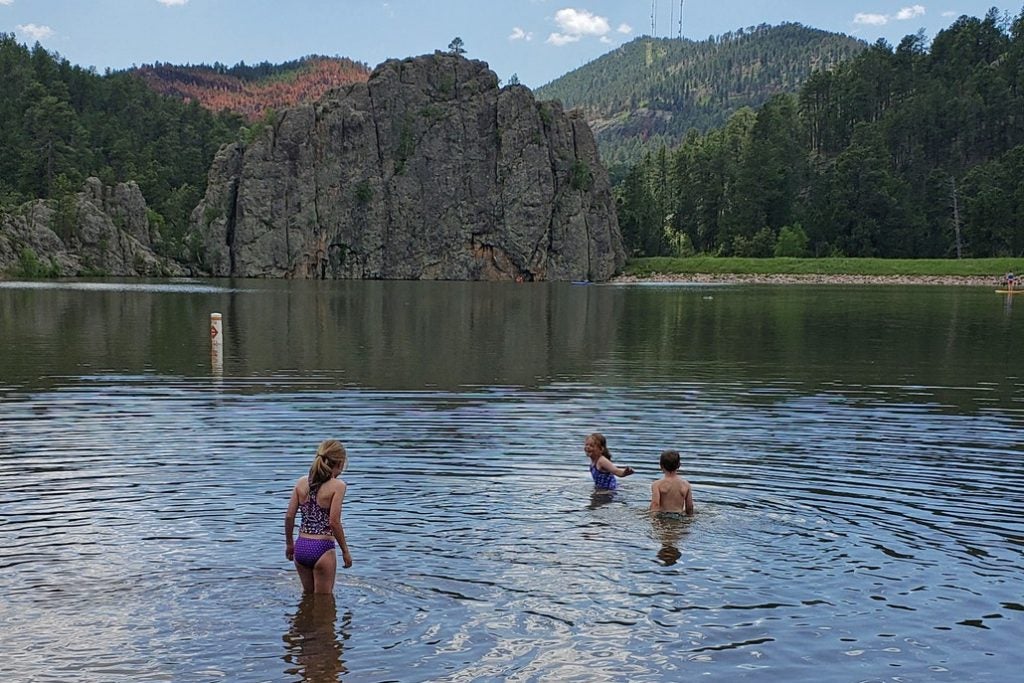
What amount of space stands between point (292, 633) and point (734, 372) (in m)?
32.3

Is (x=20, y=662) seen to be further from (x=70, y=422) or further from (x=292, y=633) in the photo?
(x=70, y=422)

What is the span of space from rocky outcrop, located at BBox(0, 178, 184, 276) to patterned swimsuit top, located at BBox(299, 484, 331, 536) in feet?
504

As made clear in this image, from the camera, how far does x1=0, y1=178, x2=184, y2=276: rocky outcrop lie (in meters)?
156

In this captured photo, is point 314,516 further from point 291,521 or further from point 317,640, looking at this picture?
point 317,640

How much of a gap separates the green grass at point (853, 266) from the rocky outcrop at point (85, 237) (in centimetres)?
10566

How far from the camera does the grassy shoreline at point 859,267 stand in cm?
16700

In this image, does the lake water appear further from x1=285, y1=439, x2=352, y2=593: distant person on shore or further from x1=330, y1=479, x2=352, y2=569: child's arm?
x1=330, y1=479, x2=352, y2=569: child's arm

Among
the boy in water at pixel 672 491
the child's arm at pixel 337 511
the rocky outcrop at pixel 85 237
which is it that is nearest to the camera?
the child's arm at pixel 337 511

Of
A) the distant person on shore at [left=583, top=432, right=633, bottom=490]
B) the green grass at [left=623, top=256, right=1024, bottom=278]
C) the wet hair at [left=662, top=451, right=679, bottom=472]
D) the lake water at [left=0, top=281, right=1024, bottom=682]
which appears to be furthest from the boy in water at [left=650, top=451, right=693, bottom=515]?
the green grass at [left=623, top=256, right=1024, bottom=278]

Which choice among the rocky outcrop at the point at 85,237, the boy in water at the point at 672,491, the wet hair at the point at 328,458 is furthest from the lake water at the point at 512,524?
the rocky outcrop at the point at 85,237

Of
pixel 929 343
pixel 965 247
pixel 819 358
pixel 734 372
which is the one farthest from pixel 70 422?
pixel 965 247

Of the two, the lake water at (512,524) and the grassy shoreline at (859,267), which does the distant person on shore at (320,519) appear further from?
the grassy shoreline at (859,267)

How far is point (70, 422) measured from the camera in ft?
92.4

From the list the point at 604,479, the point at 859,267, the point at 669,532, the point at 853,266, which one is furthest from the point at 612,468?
the point at 853,266
